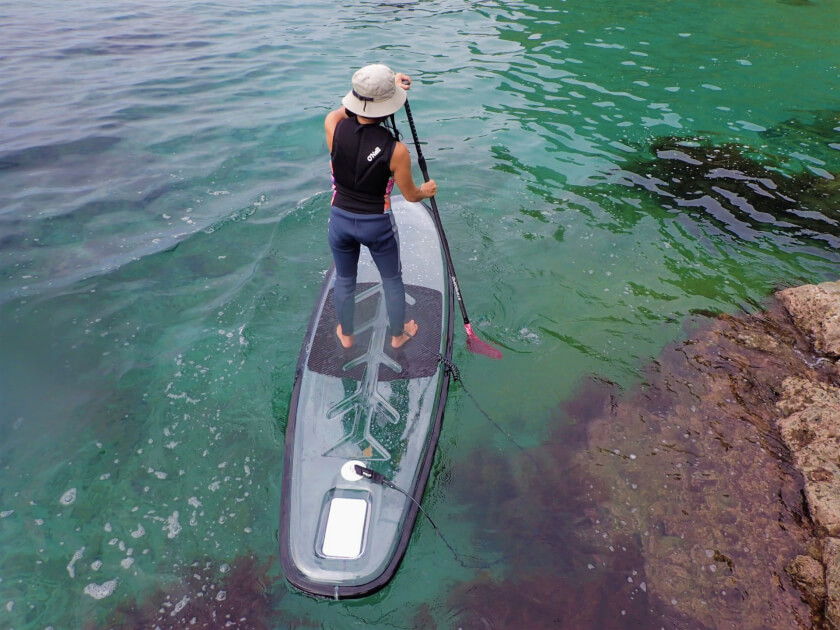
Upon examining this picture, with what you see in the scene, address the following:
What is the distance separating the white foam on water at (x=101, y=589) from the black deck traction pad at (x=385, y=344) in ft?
9.03

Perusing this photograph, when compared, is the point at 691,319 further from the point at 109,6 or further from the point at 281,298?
the point at 109,6

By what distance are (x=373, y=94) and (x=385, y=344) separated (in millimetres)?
3025

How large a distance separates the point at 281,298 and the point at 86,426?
296 cm

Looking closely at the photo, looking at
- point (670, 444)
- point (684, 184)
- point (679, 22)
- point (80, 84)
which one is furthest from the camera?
point (679, 22)

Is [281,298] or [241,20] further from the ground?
[241,20]

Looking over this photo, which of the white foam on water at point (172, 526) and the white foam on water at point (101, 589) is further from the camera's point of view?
the white foam on water at point (172, 526)

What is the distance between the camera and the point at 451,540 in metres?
4.85

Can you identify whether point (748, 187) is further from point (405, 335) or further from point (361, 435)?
point (361, 435)

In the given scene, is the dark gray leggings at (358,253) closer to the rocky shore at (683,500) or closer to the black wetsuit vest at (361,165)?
the black wetsuit vest at (361,165)

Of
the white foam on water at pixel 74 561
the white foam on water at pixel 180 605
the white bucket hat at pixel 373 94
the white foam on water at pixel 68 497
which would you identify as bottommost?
the white foam on water at pixel 180 605

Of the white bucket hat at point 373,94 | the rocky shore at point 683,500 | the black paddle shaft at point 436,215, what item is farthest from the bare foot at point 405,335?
the white bucket hat at point 373,94

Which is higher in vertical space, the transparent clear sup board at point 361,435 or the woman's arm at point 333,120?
the woman's arm at point 333,120

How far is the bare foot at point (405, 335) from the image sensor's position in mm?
6103

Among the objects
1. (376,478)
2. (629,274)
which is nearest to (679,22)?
(629,274)
